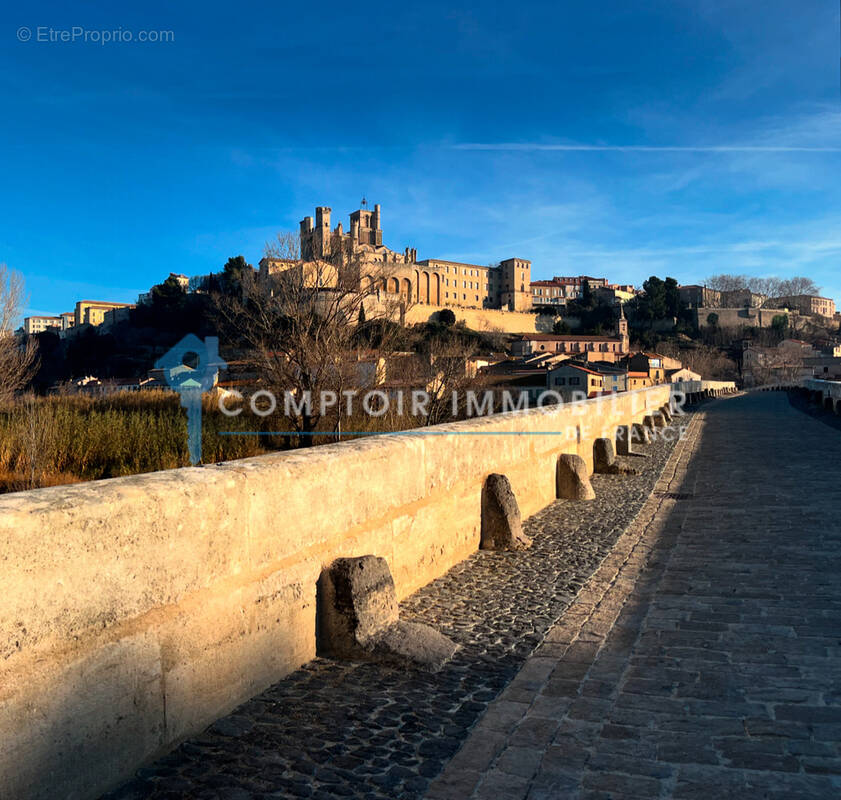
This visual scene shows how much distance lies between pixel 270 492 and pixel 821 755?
2.51 meters

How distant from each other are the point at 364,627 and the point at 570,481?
5479 mm

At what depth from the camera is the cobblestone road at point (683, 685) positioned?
2479mm

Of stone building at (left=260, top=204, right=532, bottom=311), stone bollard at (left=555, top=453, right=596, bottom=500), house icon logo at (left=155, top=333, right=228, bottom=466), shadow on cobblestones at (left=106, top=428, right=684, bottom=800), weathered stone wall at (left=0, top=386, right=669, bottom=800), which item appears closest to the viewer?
weathered stone wall at (left=0, top=386, right=669, bottom=800)

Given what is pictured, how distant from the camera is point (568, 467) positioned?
8602 mm

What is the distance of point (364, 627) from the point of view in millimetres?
3584

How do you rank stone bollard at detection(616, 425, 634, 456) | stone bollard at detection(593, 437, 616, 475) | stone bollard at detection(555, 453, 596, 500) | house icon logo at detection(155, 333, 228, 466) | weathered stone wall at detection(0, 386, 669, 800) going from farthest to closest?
1. stone bollard at detection(616, 425, 634, 456)
2. stone bollard at detection(593, 437, 616, 475)
3. house icon logo at detection(155, 333, 228, 466)
4. stone bollard at detection(555, 453, 596, 500)
5. weathered stone wall at detection(0, 386, 669, 800)

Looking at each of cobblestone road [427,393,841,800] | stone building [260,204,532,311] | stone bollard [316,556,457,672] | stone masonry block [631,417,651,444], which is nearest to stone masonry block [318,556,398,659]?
stone bollard [316,556,457,672]

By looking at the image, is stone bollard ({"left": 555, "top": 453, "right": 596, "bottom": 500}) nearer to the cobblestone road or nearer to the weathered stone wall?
the cobblestone road

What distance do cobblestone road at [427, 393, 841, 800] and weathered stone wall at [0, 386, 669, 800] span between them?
106 cm

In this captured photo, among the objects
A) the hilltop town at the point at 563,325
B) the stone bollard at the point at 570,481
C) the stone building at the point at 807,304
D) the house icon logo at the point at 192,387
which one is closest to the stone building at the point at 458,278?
the hilltop town at the point at 563,325

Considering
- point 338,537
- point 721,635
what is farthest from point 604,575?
point 338,537

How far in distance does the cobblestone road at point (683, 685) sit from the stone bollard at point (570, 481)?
6.01ft

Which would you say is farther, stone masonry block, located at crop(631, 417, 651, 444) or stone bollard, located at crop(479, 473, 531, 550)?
stone masonry block, located at crop(631, 417, 651, 444)

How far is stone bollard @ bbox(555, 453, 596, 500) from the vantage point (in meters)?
8.57
